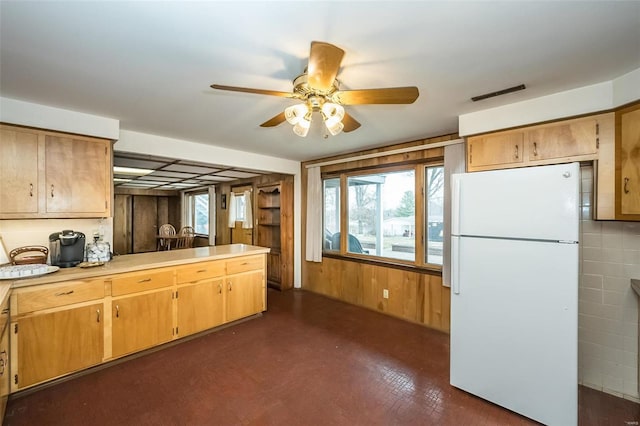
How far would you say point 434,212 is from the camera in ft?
11.0

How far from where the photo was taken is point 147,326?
8.72ft

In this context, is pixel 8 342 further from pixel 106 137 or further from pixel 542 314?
pixel 542 314

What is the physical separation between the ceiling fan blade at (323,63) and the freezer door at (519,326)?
160 centimetres

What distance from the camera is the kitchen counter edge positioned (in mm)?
2156

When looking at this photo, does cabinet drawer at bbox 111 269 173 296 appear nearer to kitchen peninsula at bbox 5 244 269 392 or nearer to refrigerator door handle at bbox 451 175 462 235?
kitchen peninsula at bbox 5 244 269 392

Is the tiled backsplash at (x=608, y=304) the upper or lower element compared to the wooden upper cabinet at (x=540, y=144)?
lower

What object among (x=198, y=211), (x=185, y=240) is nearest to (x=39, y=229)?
(x=185, y=240)

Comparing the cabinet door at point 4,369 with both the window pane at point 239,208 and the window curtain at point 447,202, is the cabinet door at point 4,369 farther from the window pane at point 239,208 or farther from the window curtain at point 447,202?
the window pane at point 239,208

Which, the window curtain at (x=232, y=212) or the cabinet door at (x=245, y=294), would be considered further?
the window curtain at (x=232, y=212)

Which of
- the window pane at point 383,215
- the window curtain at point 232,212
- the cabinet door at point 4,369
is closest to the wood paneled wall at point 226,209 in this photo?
the window curtain at point 232,212

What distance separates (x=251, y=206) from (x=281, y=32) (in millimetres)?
Result: 4412

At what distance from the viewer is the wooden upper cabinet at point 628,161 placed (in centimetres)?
182

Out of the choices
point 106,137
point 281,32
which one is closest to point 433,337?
point 281,32

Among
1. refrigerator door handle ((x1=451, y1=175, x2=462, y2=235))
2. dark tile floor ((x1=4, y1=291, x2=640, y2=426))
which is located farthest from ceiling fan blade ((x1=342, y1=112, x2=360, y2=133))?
dark tile floor ((x1=4, y1=291, x2=640, y2=426))
